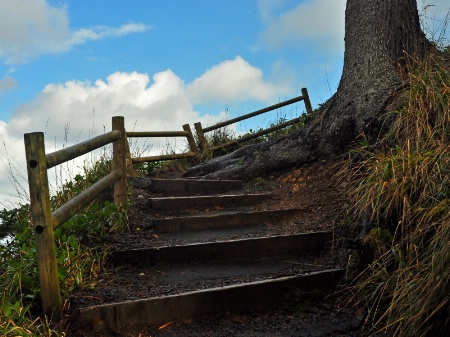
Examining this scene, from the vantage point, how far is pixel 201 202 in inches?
277

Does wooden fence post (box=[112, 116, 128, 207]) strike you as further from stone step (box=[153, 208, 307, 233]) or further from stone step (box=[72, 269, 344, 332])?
stone step (box=[72, 269, 344, 332])

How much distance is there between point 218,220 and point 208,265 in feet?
3.94

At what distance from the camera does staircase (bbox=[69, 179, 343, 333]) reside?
403 centimetres

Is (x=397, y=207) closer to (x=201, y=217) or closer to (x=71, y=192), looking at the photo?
(x=201, y=217)

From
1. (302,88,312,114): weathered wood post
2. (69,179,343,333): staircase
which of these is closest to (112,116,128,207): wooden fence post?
(69,179,343,333): staircase

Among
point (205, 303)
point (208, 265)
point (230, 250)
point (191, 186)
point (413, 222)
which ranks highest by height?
point (191, 186)

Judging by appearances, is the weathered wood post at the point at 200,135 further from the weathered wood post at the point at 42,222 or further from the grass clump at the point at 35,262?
the weathered wood post at the point at 42,222

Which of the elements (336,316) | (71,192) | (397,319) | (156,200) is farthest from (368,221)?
(71,192)

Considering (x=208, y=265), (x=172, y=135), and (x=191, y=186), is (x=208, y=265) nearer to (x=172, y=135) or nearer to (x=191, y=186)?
(x=191, y=186)

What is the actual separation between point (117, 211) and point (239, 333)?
2.35 m

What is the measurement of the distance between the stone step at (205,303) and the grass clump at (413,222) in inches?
18.1

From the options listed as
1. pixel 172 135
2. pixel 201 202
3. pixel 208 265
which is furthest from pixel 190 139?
pixel 208 265

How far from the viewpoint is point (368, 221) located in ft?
14.6

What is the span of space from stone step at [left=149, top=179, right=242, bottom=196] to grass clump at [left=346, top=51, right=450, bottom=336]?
325 cm
